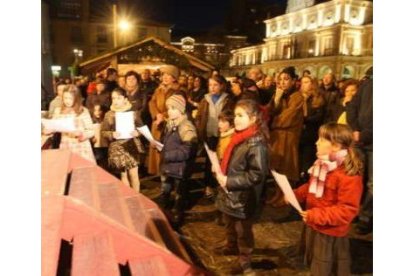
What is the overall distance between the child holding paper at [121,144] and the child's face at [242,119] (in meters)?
1.90

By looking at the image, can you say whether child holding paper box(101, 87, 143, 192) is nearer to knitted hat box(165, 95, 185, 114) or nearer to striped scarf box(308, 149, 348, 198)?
knitted hat box(165, 95, 185, 114)

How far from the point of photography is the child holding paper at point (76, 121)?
4.22 meters

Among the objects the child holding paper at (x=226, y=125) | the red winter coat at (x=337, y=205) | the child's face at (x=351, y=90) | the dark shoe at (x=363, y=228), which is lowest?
the dark shoe at (x=363, y=228)

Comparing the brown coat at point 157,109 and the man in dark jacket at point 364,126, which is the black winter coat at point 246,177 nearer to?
the man in dark jacket at point 364,126

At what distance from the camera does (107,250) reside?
2570mm

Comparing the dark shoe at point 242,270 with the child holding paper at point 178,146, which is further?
the child holding paper at point 178,146

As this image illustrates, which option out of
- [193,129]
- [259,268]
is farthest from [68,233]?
[193,129]

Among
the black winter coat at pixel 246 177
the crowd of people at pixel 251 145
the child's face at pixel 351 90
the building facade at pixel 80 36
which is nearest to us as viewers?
the crowd of people at pixel 251 145

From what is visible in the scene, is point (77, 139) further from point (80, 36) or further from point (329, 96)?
point (80, 36)

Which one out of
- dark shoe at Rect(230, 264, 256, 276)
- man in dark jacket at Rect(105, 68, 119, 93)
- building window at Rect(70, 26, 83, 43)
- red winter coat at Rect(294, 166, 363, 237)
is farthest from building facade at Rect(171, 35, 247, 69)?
red winter coat at Rect(294, 166, 363, 237)

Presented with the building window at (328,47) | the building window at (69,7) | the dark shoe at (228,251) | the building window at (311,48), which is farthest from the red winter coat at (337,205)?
the building window at (311,48)

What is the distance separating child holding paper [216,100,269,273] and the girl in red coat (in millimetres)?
569
